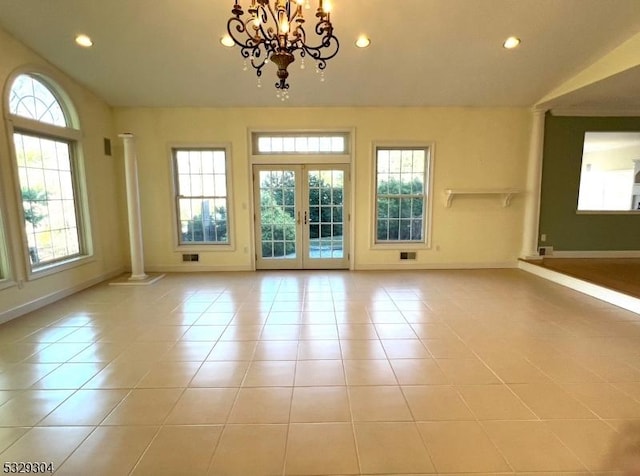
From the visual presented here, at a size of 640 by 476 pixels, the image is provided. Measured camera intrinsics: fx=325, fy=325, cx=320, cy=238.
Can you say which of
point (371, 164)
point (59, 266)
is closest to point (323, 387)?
point (59, 266)

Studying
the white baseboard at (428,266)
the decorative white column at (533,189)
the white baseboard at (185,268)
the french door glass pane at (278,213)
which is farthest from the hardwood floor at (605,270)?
the white baseboard at (185,268)

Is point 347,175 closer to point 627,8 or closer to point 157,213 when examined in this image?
point 157,213

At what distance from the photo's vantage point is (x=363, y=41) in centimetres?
388

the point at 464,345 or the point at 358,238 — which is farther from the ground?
the point at 358,238

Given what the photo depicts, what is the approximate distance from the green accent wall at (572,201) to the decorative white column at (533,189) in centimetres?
19

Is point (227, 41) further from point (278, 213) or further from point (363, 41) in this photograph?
point (278, 213)

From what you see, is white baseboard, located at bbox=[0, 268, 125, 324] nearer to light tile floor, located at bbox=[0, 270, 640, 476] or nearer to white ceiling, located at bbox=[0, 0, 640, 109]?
light tile floor, located at bbox=[0, 270, 640, 476]

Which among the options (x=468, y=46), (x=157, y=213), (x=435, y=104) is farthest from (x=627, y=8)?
(x=157, y=213)

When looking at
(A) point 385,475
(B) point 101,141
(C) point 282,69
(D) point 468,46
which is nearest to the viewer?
(A) point 385,475

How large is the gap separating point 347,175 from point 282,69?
10.2 ft

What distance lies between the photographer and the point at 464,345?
2.83 metres

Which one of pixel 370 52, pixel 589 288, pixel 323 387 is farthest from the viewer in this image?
pixel 589 288

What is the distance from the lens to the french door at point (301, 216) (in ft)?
18.4

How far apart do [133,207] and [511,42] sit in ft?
18.5
